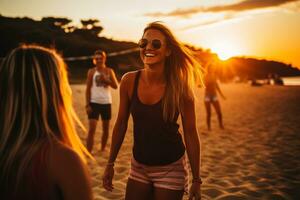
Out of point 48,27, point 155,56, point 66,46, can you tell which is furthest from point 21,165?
point 48,27

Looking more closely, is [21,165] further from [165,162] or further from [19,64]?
[165,162]

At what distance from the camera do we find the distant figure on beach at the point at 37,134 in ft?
4.20

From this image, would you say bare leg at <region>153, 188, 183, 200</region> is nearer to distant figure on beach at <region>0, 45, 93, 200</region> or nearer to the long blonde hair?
the long blonde hair

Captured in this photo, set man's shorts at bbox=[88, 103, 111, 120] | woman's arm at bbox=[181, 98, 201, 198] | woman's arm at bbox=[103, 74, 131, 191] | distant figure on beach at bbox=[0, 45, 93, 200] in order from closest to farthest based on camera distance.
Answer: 1. distant figure on beach at bbox=[0, 45, 93, 200]
2. woman's arm at bbox=[181, 98, 201, 198]
3. woman's arm at bbox=[103, 74, 131, 191]
4. man's shorts at bbox=[88, 103, 111, 120]

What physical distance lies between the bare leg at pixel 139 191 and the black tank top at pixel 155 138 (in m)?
0.19

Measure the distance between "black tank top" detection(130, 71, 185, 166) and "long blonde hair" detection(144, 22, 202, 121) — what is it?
71mm

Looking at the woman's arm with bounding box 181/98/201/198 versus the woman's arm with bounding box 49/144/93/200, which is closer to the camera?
the woman's arm with bounding box 49/144/93/200

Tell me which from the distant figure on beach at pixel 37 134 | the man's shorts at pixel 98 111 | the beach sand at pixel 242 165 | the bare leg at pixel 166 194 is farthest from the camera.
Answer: the man's shorts at pixel 98 111

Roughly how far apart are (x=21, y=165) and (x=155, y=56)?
155 cm

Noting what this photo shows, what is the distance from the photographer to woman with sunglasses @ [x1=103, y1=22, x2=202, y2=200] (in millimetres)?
2355

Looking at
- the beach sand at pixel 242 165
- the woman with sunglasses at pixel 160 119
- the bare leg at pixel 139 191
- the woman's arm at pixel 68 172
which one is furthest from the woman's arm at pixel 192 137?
the woman's arm at pixel 68 172

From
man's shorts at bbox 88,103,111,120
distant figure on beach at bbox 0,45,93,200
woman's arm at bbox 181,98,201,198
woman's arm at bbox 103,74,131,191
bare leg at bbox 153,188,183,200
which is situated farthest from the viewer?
man's shorts at bbox 88,103,111,120

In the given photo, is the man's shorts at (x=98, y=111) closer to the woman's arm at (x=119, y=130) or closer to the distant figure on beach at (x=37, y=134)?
the woman's arm at (x=119, y=130)

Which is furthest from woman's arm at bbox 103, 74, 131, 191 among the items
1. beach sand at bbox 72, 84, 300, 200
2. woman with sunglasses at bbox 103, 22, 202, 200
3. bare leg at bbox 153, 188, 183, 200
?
beach sand at bbox 72, 84, 300, 200
